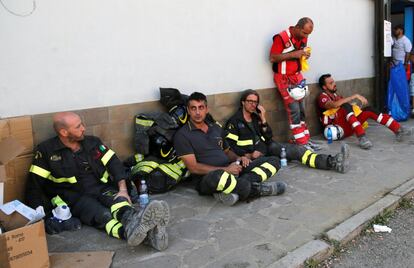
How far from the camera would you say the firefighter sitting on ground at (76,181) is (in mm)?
4035

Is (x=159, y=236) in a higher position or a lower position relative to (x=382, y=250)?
higher

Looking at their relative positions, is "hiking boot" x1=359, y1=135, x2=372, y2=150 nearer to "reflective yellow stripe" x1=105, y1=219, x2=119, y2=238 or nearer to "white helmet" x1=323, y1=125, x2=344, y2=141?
"white helmet" x1=323, y1=125, x2=344, y2=141

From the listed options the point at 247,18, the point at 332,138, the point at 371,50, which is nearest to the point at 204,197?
the point at 247,18

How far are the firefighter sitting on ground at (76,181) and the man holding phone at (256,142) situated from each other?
1.99 m

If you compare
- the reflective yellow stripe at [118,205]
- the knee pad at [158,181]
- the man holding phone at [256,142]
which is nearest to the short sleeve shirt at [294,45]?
the man holding phone at [256,142]

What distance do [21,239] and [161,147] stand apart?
2.38 metres

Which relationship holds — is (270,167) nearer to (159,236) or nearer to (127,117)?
(127,117)

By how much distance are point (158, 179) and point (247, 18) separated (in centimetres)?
299

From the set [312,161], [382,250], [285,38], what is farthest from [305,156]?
[382,250]

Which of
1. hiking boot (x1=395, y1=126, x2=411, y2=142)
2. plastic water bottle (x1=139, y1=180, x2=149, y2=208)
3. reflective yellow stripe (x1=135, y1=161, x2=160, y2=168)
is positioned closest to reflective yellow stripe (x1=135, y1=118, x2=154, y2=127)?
reflective yellow stripe (x1=135, y1=161, x2=160, y2=168)

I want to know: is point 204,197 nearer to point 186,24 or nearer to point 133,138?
point 133,138

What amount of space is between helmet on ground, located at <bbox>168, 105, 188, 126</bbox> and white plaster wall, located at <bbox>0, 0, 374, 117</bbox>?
0.33 m

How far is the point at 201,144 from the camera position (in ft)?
16.3

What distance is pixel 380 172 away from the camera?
228 inches
